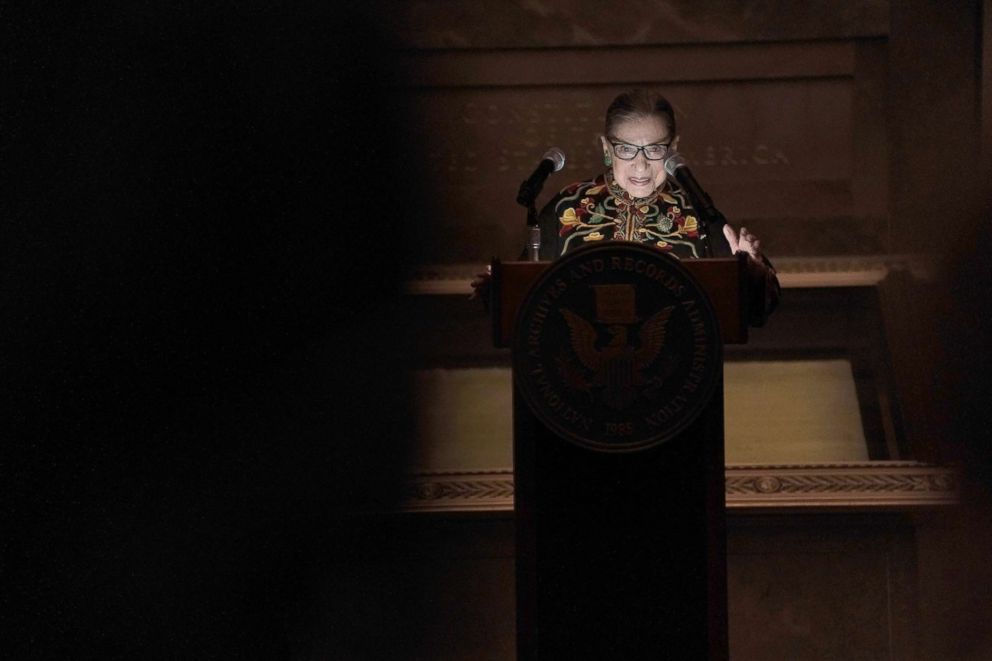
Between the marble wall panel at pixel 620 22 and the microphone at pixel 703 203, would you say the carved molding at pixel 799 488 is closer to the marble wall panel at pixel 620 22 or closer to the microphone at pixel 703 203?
the microphone at pixel 703 203

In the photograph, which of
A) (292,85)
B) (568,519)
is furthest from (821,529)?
(292,85)

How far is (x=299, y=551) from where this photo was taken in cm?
463

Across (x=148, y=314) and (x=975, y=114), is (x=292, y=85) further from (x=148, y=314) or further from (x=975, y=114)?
(x=975, y=114)

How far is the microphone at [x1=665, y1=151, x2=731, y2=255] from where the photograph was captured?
3.23 metres

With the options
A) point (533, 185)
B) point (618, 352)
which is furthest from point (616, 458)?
point (533, 185)

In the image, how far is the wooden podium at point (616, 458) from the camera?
2996 millimetres

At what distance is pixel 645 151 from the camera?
11.6 ft

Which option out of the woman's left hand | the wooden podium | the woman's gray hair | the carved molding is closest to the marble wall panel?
the carved molding

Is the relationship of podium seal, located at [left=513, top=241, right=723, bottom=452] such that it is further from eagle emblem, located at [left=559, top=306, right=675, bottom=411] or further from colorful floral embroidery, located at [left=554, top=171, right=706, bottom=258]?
colorful floral embroidery, located at [left=554, top=171, right=706, bottom=258]

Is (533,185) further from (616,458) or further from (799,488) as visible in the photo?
(799,488)

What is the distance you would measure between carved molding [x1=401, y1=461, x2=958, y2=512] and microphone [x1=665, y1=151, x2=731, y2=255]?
4.34 feet

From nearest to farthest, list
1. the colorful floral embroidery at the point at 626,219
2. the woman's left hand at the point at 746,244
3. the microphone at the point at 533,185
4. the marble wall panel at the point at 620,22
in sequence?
the microphone at the point at 533,185 → the woman's left hand at the point at 746,244 → the colorful floral embroidery at the point at 626,219 → the marble wall panel at the point at 620,22

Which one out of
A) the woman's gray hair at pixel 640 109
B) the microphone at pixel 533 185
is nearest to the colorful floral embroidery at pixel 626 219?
the woman's gray hair at pixel 640 109

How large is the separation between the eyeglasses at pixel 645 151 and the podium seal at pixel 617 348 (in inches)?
21.9
